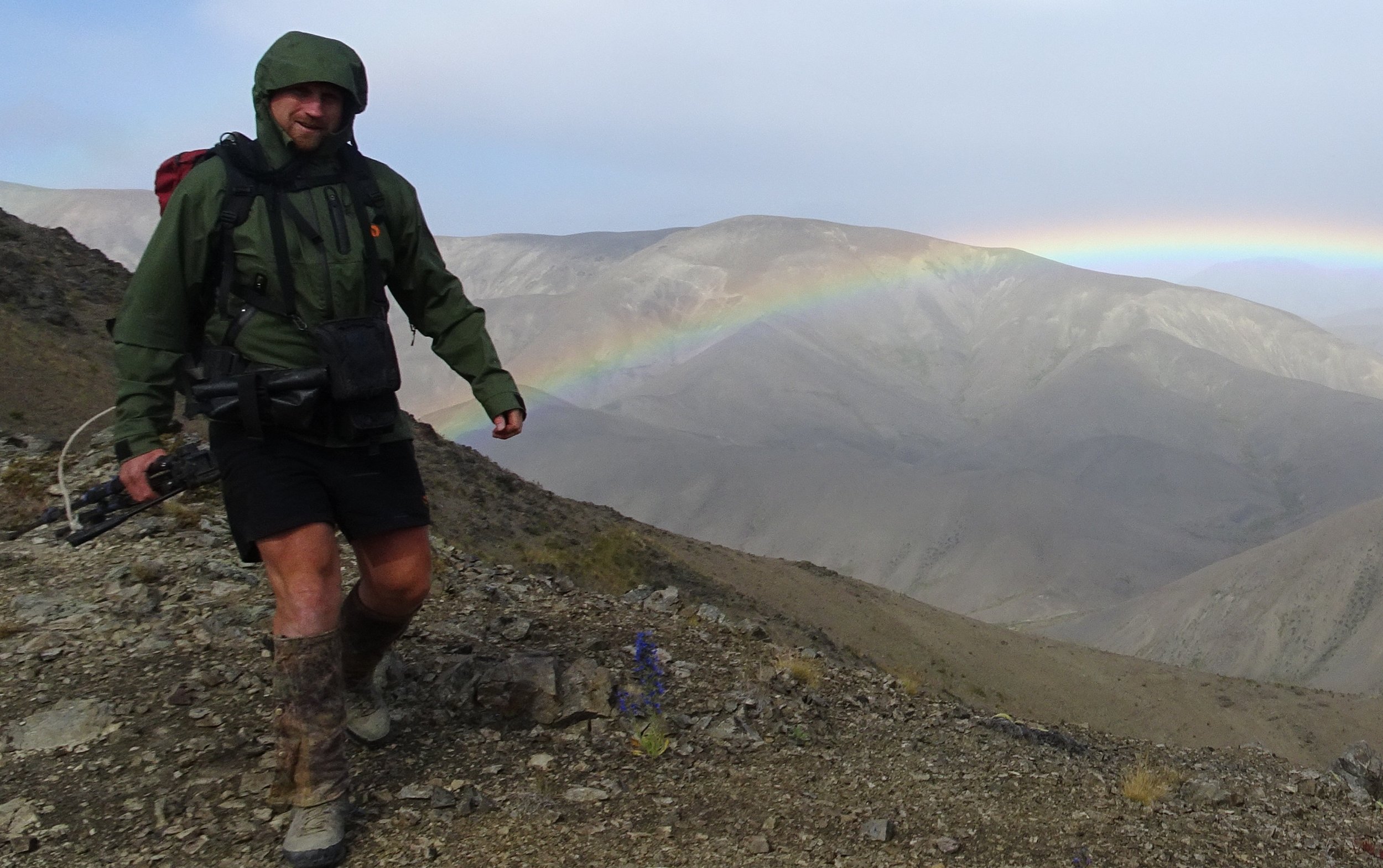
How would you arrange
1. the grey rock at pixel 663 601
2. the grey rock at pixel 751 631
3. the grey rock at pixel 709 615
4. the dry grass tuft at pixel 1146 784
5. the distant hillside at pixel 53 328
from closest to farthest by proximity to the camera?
the dry grass tuft at pixel 1146 784 < the grey rock at pixel 751 631 < the grey rock at pixel 663 601 < the grey rock at pixel 709 615 < the distant hillside at pixel 53 328

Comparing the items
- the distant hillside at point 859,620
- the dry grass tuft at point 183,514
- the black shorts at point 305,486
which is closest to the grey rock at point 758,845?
the black shorts at point 305,486

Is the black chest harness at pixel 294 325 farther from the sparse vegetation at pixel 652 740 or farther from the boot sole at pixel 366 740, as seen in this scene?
the sparse vegetation at pixel 652 740

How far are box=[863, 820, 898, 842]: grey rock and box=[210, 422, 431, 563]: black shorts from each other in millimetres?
1855

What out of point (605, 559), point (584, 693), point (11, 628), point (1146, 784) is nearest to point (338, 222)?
point (584, 693)

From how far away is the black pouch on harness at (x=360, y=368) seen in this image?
3346 mm

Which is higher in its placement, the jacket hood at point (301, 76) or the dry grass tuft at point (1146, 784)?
the jacket hood at point (301, 76)

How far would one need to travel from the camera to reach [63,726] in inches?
164

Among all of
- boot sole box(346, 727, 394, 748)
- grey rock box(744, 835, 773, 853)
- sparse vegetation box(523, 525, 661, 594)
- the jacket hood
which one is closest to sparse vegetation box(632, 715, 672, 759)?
grey rock box(744, 835, 773, 853)

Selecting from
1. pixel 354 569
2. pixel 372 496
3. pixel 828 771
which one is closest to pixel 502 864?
pixel 372 496

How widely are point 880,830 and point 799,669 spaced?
1.85 meters

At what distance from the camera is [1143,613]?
223 ft

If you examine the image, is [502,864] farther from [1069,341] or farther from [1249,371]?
[1069,341]

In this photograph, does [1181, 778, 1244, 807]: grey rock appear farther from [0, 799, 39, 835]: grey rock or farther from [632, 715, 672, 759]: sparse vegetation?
[0, 799, 39, 835]: grey rock

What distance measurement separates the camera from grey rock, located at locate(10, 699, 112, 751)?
4.09 meters
